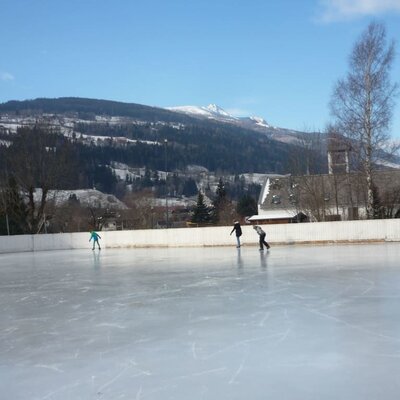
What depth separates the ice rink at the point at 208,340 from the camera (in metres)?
4.33

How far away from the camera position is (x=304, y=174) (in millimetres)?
36875

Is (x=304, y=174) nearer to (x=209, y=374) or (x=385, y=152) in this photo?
(x=385, y=152)

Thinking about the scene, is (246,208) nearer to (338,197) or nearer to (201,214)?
(201,214)

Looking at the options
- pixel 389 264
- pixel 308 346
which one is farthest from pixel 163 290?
pixel 389 264

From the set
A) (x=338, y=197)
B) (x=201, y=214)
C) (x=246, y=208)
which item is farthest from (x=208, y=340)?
(x=246, y=208)

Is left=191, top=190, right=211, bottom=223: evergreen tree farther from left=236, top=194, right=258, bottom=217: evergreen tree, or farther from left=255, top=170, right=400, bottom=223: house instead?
left=255, top=170, right=400, bottom=223: house

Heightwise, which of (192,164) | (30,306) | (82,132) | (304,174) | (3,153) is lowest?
(30,306)

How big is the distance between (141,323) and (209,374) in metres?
2.71

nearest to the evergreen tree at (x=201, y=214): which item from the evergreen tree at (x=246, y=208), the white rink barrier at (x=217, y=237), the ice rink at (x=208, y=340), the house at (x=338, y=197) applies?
the evergreen tree at (x=246, y=208)

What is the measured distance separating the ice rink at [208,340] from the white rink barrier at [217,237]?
1288cm

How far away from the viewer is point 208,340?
19.6ft

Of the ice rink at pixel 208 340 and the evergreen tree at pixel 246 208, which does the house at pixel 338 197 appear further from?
the evergreen tree at pixel 246 208

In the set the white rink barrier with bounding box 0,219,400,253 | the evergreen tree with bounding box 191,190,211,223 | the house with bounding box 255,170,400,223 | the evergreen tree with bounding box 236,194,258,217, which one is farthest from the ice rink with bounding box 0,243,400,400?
the evergreen tree with bounding box 236,194,258,217

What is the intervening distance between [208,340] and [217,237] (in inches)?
853
